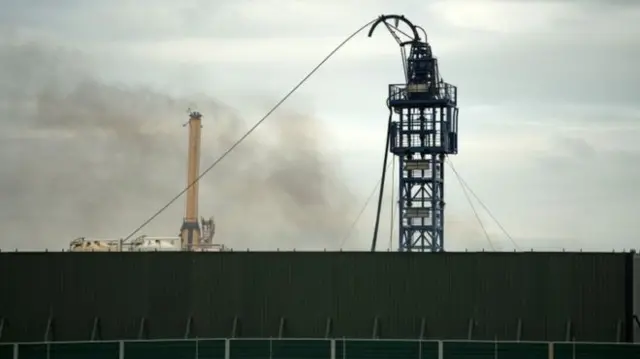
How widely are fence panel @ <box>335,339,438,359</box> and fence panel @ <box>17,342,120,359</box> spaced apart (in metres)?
8.23

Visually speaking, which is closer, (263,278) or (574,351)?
(574,351)

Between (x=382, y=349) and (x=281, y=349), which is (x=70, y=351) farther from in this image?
(x=382, y=349)

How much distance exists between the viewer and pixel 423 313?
48344mm

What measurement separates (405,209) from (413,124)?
6.70 metres

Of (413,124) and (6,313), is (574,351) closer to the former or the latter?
(6,313)

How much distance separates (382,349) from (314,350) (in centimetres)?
248

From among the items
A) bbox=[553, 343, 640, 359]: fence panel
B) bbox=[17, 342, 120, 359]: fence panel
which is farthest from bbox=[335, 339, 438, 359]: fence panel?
bbox=[17, 342, 120, 359]: fence panel

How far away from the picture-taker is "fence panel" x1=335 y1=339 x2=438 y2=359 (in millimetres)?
39844

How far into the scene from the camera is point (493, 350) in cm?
3934

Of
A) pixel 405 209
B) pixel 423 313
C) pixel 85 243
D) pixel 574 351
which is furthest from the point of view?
pixel 85 243

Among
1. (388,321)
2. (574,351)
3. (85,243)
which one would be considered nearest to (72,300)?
(388,321)

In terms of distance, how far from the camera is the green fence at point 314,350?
39.1 m

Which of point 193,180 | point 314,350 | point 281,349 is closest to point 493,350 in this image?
point 314,350

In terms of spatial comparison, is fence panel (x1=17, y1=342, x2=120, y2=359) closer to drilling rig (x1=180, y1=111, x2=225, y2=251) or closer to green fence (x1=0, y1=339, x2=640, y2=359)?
green fence (x1=0, y1=339, x2=640, y2=359)
